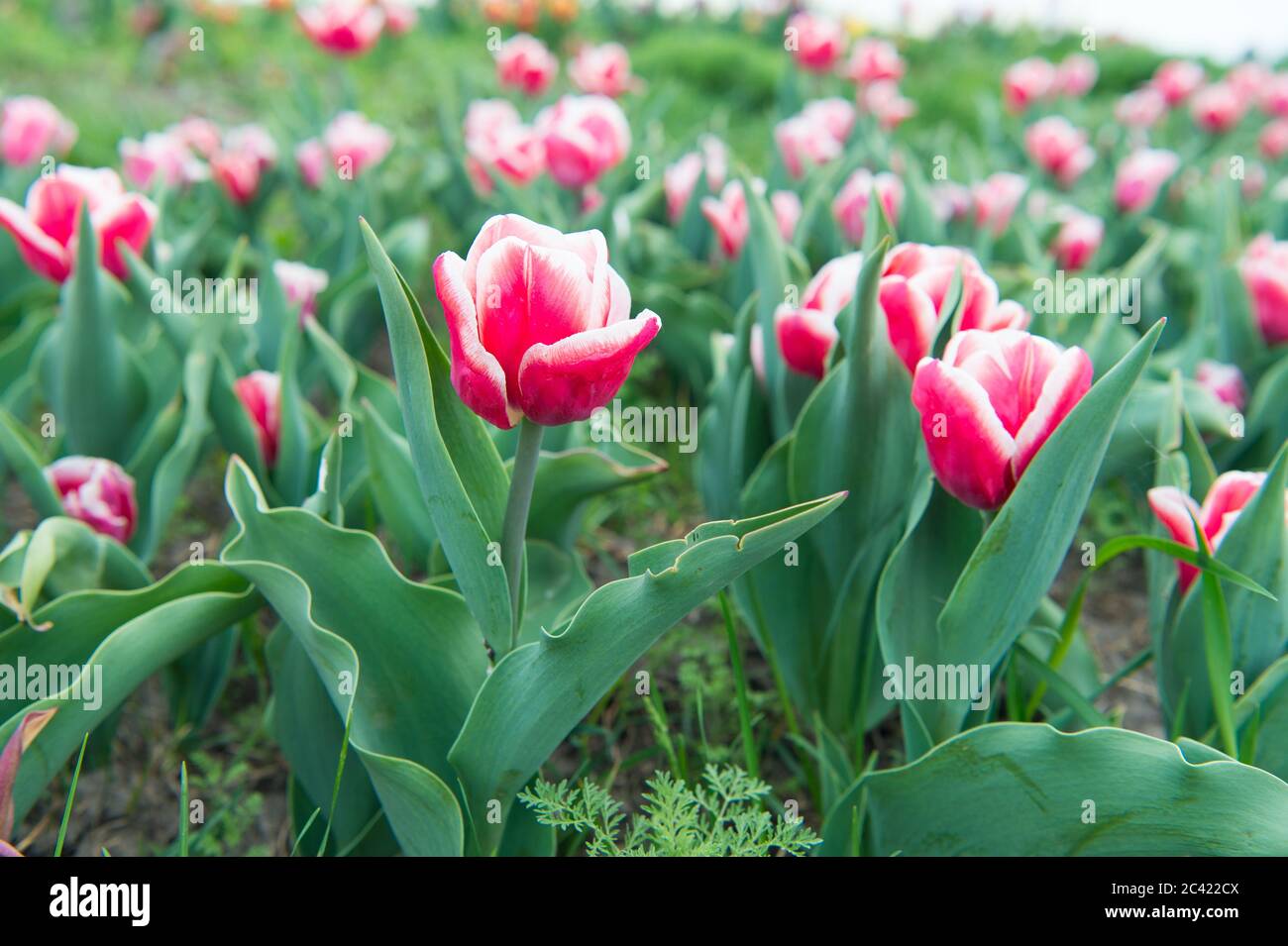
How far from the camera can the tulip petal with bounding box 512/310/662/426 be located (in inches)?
37.2

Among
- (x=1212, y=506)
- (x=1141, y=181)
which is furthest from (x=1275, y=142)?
(x=1212, y=506)

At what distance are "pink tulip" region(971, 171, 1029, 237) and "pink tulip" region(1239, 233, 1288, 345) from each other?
2.09ft

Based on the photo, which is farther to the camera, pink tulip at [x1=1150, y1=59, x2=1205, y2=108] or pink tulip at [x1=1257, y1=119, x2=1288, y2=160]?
pink tulip at [x1=1150, y1=59, x2=1205, y2=108]

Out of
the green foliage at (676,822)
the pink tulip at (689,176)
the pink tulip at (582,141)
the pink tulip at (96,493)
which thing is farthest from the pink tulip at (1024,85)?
the green foliage at (676,822)

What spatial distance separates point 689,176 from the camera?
114 inches

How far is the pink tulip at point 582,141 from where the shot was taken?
8.66 feet

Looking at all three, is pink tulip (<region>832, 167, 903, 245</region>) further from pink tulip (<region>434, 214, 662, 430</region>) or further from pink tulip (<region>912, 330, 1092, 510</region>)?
pink tulip (<region>434, 214, 662, 430</region>)

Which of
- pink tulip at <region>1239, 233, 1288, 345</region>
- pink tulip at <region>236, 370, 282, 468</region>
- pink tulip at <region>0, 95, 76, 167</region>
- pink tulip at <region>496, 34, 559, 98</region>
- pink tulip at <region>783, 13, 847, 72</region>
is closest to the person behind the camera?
pink tulip at <region>236, 370, 282, 468</region>

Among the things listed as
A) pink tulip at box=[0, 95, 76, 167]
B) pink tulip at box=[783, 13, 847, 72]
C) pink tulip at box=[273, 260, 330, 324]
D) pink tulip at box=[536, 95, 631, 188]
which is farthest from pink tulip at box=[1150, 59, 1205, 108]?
pink tulip at box=[0, 95, 76, 167]

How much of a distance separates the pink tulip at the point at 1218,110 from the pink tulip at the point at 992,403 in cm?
408

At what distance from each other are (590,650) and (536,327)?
31 centimetres

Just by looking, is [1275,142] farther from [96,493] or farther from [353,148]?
[96,493]
